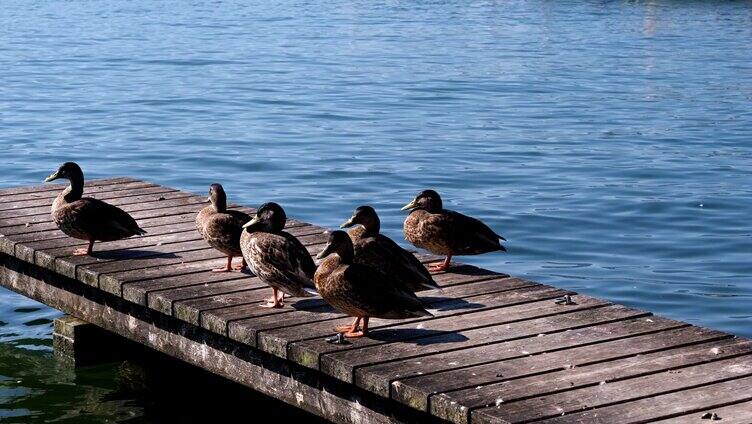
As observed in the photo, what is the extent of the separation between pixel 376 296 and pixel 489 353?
76 cm

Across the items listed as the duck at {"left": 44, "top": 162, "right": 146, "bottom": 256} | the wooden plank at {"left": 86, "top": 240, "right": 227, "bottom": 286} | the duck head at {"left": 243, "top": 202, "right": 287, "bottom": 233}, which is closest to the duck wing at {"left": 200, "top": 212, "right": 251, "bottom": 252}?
the wooden plank at {"left": 86, "top": 240, "right": 227, "bottom": 286}

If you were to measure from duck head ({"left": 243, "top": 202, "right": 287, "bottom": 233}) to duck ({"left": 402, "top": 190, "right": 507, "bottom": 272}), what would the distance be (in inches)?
48.9

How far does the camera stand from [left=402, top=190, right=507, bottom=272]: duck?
33.8 feet

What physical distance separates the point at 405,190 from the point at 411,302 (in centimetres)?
1088

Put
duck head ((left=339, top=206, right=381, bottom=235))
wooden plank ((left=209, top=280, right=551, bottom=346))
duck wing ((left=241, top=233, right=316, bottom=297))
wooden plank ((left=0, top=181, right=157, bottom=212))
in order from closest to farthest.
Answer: wooden plank ((left=209, top=280, right=551, bottom=346)) < duck wing ((left=241, top=233, right=316, bottom=297)) < duck head ((left=339, top=206, right=381, bottom=235)) < wooden plank ((left=0, top=181, right=157, bottom=212))

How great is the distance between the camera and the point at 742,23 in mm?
51781

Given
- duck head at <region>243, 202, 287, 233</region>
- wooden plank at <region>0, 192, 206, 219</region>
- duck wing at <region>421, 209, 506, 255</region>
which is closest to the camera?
duck head at <region>243, 202, 287, 233</region>

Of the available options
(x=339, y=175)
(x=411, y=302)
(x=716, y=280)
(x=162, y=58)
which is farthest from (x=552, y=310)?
→ (x=162, y=58)

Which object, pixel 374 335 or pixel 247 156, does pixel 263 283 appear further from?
pixel 247 156

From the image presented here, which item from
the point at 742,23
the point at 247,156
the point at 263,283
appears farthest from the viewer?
the point at 742,23

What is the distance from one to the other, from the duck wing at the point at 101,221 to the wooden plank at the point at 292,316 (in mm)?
1809

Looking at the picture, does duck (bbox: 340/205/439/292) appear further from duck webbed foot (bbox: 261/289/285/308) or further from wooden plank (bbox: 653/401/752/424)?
wooden plank (bbox: 653/401/752/424)

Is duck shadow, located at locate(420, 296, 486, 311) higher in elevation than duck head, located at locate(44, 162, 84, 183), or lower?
lower

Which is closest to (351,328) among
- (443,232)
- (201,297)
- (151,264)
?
(201,297)
